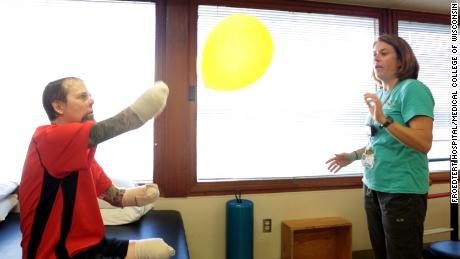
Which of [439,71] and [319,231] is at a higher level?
[439,71]

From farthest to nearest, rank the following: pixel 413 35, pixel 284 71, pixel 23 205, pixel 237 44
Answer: pixel 413 35
pixel 284 71
pixel 237 44
pixel 23 205

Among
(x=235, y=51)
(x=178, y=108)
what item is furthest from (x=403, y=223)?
(x=178, y=108)

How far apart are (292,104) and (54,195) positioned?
192 cm

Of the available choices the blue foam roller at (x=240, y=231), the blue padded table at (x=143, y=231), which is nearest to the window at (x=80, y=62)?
the blue padded table at (x=143, y=231)

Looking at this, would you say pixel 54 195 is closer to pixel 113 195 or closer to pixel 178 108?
pixel 113 195

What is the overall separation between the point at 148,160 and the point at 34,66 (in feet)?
3.46

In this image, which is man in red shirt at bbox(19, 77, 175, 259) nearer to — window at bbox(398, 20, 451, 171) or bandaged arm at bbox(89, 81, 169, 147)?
bandaged arm at bbox(89, 81, 169, 147)

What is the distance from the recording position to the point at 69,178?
1102mm

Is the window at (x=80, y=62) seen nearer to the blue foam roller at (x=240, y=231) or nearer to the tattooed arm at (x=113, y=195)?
the blue foam roller at (x=240, y=231)

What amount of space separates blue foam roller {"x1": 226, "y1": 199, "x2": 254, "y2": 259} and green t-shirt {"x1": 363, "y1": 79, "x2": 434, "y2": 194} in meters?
0.99

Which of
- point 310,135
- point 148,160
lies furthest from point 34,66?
point 310,135

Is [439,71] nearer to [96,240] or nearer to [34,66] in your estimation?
[96,240]

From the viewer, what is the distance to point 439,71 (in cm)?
293

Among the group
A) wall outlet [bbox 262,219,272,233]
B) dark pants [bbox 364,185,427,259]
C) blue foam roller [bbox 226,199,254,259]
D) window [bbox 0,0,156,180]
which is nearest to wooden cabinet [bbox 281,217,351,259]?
wall outlet [bbox 262,219,272,233]
